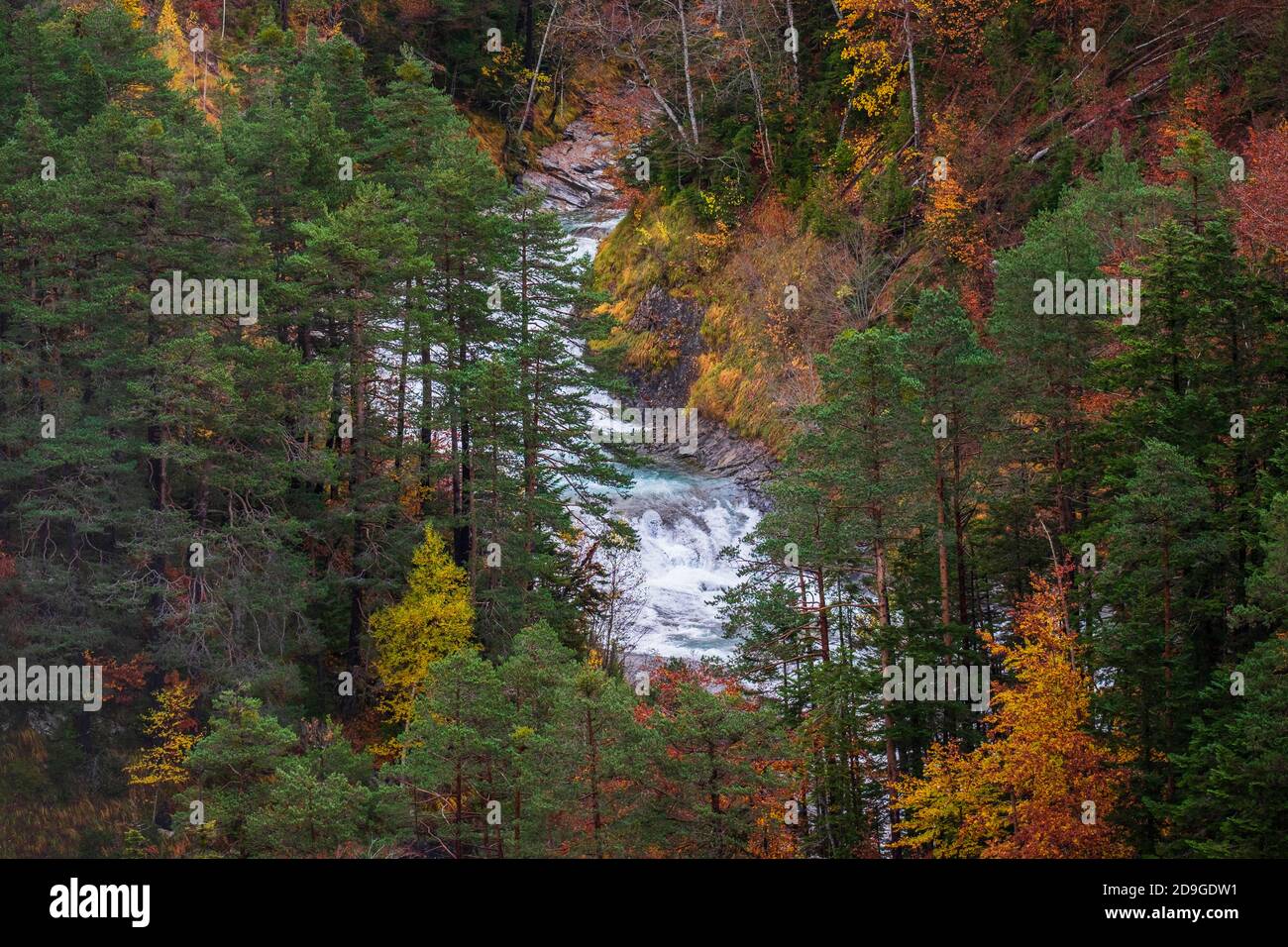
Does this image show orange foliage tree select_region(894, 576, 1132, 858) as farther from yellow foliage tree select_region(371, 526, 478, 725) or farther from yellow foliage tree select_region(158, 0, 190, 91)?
yellow foliage tree select_region(158, 0, 190, 91)

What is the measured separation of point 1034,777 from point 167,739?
18.9 metres

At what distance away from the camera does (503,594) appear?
104 ft

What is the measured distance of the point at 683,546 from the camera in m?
40.7

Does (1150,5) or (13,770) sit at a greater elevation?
(1150,5)

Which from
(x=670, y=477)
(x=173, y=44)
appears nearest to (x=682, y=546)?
(x=670, y=477)

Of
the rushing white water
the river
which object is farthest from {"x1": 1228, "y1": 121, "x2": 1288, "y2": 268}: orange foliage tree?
the river

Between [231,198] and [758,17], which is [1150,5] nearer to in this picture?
[758,17]

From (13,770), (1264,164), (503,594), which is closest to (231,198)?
(503,594)

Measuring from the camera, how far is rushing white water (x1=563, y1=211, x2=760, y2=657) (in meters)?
36.3

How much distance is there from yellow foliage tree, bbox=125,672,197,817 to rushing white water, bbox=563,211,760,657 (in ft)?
38.9

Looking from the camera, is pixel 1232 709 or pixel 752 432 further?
pixel 752 432

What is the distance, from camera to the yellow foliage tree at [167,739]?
28312 mm

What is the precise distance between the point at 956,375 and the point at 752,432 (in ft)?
59.8

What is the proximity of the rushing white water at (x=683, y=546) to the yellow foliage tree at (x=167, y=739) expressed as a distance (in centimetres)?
1185
